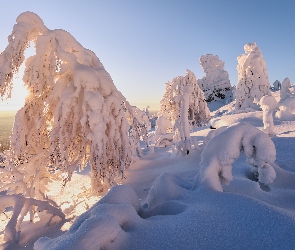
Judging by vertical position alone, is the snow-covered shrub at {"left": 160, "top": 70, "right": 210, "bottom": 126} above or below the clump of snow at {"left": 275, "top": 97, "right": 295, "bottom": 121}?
above

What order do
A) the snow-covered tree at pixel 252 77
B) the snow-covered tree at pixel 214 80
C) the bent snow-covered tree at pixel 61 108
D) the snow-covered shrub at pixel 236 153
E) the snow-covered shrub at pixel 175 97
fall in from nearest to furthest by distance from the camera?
1. the snow-covered shrub at pixel 236 153
2. the bent snow-covered tree at pixel 61 108
3. the snow-covered shrub at pixel 175 97
4. the snow-covered tree at pixel 252 77
5. the snow-covered tree at pixel 214 80

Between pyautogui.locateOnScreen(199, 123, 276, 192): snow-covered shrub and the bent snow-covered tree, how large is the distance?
2173 millimetres

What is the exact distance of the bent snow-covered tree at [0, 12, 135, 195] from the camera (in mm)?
4660

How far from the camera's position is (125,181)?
6730mm

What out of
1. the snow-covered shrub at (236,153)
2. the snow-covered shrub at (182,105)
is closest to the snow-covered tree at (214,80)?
the snow-covered shrub at (182,105)

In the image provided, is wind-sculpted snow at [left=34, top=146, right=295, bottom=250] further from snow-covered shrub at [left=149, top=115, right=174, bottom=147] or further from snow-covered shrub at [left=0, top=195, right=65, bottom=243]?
snow-covered shrub at [left=149, top=115, right=174, bottom=147]

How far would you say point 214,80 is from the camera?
39.3 m

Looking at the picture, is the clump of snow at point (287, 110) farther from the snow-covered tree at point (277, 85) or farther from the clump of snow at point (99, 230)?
the snow-covered tree at point (277, 85)

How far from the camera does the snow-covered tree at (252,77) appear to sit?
19.7 metres

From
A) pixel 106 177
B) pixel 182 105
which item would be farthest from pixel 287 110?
pixel 106 177

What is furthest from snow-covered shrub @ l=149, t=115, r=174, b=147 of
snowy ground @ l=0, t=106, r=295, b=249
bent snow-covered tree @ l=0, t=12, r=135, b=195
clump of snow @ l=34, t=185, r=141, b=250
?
clump of snow @ l=34, t=185, r=141, b=250

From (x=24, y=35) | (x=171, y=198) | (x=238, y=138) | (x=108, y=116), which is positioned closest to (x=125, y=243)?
(x=171, y=198)

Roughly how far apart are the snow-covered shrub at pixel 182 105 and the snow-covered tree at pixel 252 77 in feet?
20.4

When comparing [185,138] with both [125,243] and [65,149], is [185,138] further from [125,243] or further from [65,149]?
[125,243]
